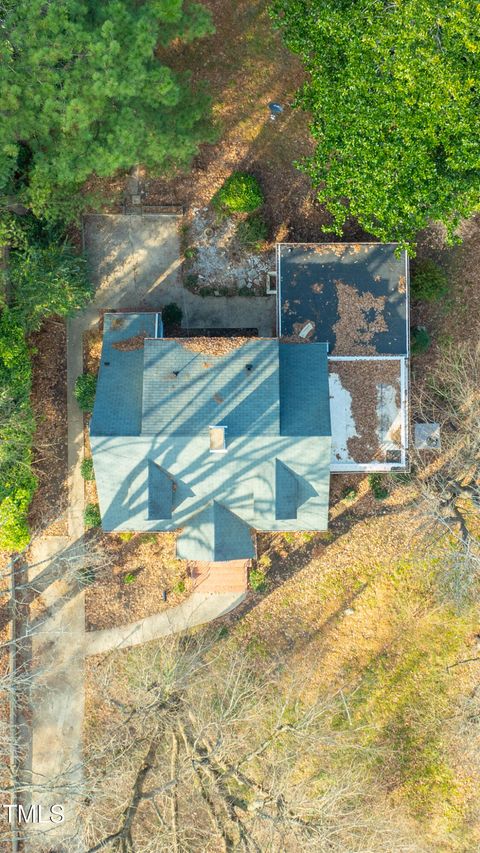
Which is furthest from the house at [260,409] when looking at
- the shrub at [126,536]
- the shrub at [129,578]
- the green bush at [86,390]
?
the shrub at [129,578]

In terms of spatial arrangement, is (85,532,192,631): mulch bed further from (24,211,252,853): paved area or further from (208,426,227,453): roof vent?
(208,426,227,453): roof vent

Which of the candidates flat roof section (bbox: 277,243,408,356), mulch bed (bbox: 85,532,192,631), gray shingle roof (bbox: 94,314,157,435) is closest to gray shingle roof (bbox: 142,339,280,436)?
gray shingle roof (bbox: 94,314,157,435)

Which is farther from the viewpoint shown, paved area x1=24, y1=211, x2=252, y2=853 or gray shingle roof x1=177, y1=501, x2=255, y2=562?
paved area x1=24, y1=211, x2=252, y2=853

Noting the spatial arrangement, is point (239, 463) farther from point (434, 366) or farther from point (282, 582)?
point (434, 366)

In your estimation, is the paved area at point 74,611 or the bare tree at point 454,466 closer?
the bare tree at point 454,466

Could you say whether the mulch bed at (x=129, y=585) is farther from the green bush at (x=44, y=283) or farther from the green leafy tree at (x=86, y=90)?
the green leafy tree at (x=86, y=90)

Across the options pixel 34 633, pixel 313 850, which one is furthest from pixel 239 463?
pixel 313 850

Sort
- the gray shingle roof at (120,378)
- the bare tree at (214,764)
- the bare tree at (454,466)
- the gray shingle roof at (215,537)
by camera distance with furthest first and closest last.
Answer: the bare tree at (454,466), the gray shingle roof at (215,537), the gray shingle roof at (120,378), the bare tree at (214,764)
